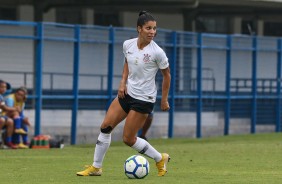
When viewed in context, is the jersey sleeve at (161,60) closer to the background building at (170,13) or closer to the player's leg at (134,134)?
the player's leg at (134,134)

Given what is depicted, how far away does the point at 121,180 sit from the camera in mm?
12914

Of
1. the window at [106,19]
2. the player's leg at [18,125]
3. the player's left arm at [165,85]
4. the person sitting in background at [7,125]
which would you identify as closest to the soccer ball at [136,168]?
the player's left arm at [165,85]

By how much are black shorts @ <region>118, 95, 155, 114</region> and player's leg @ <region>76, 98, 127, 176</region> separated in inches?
2.2

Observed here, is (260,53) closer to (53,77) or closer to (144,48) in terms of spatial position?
(53,77)

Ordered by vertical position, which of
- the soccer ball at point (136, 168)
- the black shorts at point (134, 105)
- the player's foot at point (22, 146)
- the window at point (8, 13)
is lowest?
the player's foot at point (22, 146)

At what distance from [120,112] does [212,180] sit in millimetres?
1466

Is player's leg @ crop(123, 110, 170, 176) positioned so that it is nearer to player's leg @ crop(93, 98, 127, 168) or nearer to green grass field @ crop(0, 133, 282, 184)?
player's leg @ crop(93, 98, 127, 168)

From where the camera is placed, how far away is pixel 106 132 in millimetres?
13375

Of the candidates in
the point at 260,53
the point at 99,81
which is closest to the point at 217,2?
the point at 260,53

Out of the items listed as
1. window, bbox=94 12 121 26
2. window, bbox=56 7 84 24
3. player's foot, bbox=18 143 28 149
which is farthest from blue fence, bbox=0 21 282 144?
window, bbox=56 7 84 24

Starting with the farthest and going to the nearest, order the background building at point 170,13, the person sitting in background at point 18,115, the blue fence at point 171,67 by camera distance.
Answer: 1. the background building at point 170,13
2. the blue fence at point 171,67
3. the person sitting in background at point 18,115

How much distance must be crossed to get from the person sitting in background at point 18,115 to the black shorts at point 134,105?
886 cm

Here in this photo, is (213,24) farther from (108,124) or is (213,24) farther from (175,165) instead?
(108,124)

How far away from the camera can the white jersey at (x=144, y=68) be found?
43.7ft
